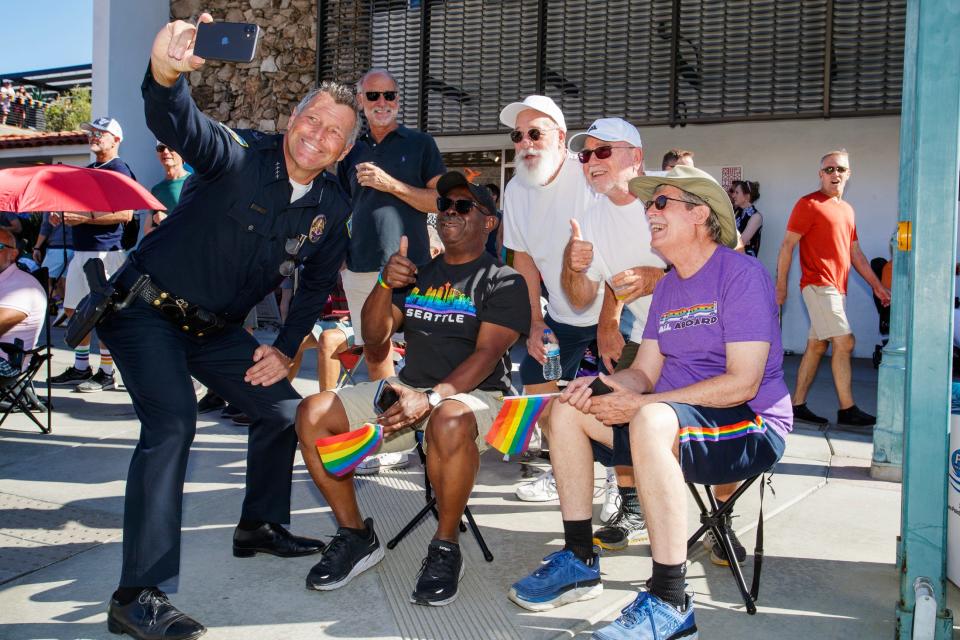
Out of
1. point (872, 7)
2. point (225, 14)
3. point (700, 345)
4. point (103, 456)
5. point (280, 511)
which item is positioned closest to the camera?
point (700, 345)

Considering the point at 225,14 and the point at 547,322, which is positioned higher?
the point at 225,14

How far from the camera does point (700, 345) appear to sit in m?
3.24

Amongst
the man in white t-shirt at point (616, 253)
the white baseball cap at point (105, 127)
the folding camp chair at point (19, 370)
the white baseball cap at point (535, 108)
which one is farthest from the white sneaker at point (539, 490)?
the white baseball cap at point (105, 127)

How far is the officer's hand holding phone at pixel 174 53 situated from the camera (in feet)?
8.86

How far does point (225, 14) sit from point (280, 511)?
11235 millimetres

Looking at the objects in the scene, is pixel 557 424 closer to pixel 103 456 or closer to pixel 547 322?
pixel 547 322

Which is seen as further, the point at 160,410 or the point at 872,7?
the point at 872,7

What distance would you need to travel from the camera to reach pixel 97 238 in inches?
287

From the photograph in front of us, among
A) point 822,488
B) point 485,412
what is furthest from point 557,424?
point 822,488

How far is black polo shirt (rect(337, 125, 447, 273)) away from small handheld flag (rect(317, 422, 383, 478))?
1.98 m

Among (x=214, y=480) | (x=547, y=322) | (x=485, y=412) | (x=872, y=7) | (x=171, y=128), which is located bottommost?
(x=214, y=480)

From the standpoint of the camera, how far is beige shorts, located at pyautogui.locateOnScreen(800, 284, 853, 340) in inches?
254

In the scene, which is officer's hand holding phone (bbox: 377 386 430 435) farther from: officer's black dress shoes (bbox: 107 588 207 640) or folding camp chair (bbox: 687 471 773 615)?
folding camp chair (bbox: 687 471 773 615)

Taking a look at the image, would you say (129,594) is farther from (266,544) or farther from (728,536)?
(728,536)
